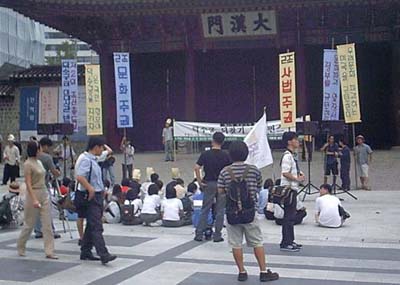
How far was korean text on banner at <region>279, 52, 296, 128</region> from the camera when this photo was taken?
18312 millimetres

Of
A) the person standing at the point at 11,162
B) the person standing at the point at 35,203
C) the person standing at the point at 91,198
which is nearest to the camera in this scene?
the person standing at the point at 91,198

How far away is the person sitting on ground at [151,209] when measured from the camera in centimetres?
1224

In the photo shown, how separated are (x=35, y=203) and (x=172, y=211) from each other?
11.7 ft

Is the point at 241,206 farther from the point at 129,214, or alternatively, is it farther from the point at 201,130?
the point at 201,130

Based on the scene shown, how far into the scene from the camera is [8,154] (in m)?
19.5

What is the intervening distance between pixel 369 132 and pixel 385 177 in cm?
829

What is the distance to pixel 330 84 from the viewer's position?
2028 centimetres

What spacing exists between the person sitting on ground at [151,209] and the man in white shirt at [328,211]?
10.0 feet

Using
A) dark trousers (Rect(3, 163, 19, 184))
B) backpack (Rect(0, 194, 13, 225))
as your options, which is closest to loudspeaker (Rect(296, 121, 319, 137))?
backpack (Rect(0, 194, 13, 225))

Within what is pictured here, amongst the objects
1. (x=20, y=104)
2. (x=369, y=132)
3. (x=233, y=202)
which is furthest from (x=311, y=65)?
(x=233, y=202)

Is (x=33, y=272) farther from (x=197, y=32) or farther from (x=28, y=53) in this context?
(x=28, y=53)

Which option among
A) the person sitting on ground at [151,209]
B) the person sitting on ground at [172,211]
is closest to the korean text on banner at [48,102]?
the person sitting on ground at [151,209]

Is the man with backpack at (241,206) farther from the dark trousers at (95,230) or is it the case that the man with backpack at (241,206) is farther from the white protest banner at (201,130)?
the white protest banner at (201,130)

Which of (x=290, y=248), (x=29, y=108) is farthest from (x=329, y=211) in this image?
(x=29, y=108)
